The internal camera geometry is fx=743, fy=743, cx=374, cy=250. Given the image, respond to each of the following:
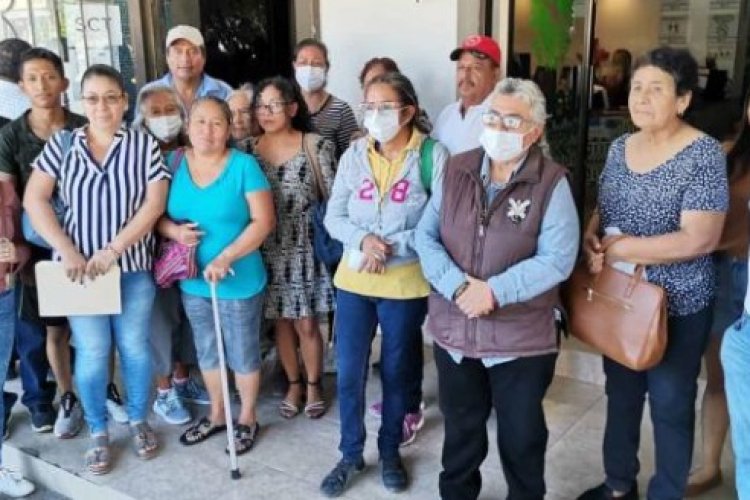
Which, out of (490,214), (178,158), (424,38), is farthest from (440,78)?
(490,214)

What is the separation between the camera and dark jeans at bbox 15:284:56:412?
328 centimetres

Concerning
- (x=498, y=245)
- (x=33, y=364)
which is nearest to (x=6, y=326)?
(x=33, y=364)

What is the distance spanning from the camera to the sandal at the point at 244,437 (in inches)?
122

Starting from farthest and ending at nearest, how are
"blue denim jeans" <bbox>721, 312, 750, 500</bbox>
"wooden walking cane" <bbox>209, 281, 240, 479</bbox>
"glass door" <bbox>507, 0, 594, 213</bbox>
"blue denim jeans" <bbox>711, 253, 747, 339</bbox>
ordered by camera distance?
"glass door" <bbox>507, 0, 594, 213</bbox> < "wooden walking cane" <bbox>209, 281, 240, 479</bbox> < "blue denim jeans" <bbox>711, 253, 747, 339</bbox> < "blue denim jeans" <bbox>721, 312, 750, 500</bbox>

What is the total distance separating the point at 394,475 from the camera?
279 centimetres

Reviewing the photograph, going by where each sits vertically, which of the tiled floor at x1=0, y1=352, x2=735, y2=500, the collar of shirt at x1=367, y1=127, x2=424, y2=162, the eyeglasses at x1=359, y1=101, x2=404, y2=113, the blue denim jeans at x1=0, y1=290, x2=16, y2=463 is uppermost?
the eyeglasses at x1=359, y1=101, x2=404, y2=113

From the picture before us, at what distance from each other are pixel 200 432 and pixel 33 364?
836 mm

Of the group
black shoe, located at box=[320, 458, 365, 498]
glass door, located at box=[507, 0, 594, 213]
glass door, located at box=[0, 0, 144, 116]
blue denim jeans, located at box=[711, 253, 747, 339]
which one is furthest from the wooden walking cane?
glass door, located at box=[0, 0, 144, 116]

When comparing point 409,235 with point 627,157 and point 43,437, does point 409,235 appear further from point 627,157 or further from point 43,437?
point 43,437

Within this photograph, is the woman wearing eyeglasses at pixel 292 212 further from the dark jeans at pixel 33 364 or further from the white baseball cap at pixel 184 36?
the dark jeans at pixel 33 364

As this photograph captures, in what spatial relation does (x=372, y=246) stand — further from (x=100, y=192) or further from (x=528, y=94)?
(x=100, y=192)

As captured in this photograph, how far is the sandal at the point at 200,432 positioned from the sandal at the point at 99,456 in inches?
12.1

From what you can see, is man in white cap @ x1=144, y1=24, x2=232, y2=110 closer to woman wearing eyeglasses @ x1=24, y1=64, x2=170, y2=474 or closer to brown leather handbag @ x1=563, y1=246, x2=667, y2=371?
woman wearing eyeglasses @ x1=24, y1=64, x2=170, y2=474

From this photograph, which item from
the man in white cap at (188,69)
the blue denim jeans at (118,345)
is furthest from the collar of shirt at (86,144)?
the man in white cap at (188,69)
